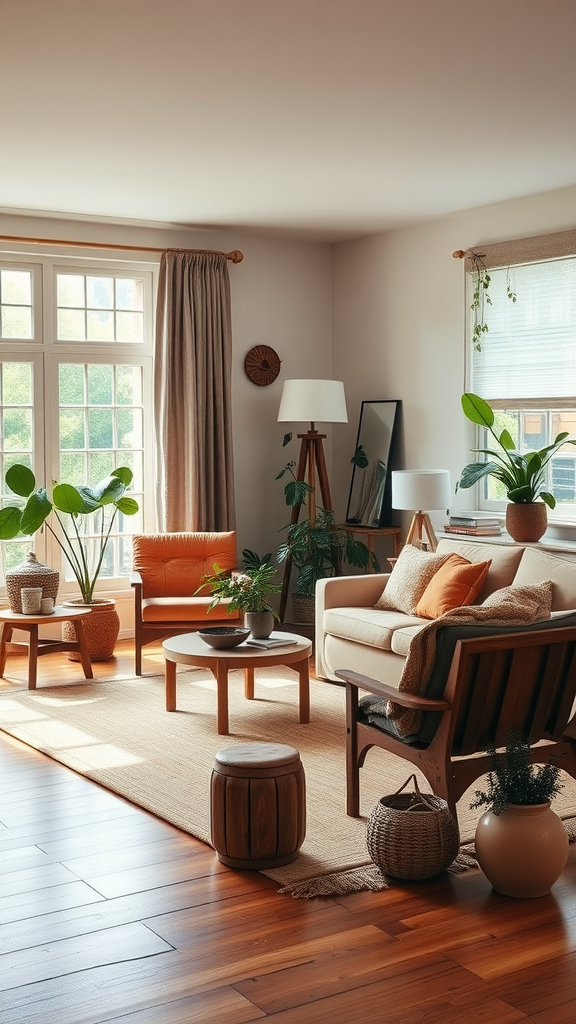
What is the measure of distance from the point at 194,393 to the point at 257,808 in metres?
4.49

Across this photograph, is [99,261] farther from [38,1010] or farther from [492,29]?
[38,1010]

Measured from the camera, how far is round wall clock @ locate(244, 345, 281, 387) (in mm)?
8180

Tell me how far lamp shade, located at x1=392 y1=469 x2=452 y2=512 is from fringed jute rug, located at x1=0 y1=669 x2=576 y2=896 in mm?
1214

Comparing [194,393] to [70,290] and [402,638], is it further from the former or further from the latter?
[402,638]

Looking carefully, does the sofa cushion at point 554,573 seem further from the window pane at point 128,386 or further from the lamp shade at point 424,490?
the window pane at point 128,386

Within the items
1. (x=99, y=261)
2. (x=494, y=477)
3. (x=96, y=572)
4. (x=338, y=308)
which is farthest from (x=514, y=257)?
(x=96, y=572)

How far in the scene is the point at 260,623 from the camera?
5.61 metres

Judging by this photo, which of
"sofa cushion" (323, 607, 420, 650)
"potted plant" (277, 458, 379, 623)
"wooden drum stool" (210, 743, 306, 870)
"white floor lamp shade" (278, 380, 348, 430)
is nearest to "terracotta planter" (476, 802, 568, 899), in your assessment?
"wooden drum stool" (210, 743, 306, 870)

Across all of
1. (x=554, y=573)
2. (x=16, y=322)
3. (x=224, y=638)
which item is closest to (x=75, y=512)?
(x=16, y=322)

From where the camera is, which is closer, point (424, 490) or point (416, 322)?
point (424, 490)

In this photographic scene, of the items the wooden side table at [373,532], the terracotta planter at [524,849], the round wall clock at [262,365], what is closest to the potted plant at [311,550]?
the wooden side table at [373,532]

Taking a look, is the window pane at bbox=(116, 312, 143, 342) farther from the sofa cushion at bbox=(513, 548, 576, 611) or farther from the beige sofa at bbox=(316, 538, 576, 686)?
the sofa cushion at bbox=(513, 548, 576, 611)

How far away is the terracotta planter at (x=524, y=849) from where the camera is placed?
338 cm

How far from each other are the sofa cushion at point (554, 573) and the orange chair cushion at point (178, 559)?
2221mm
